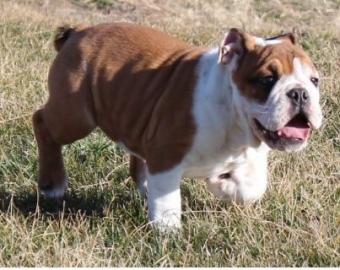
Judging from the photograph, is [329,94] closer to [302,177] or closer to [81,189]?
[302,177]

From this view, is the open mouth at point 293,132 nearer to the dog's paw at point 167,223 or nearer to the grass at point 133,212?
the grass at point 133,212

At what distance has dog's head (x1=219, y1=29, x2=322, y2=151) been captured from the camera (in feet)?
14.4

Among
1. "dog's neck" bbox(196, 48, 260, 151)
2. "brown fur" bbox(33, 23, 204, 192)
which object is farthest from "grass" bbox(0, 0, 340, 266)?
"dog's neck" bbox(196, 48, 260, 151)

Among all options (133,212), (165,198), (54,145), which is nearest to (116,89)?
(54,145)

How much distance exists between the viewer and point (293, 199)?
17.5 ft

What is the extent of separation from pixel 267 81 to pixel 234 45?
384 millimetres

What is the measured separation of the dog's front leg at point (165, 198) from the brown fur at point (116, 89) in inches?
3.6

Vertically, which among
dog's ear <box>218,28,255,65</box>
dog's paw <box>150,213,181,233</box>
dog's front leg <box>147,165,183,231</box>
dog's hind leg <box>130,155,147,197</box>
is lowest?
dog's hind leg <box>130,155,147,197</box>

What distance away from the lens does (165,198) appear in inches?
192

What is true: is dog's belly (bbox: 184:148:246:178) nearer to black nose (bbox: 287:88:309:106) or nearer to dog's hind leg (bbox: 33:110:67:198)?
black nose (bbox: 287:88:309:106)

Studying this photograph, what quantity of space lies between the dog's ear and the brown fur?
254 millimetres

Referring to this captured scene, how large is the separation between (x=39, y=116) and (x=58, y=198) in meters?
0.61

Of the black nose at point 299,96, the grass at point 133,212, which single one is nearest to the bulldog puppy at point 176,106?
the black nose at point 299,96

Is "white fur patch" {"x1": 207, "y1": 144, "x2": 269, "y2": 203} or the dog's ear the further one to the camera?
"white fur patch" {"x1": 207, "y1": 144, "x2": 269, "y2": 203}
